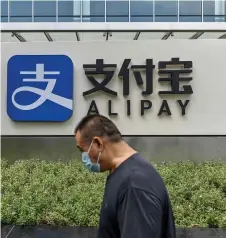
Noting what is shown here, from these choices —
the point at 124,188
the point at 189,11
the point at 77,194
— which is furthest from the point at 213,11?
the point at 124,188

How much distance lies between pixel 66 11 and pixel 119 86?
17.1 m

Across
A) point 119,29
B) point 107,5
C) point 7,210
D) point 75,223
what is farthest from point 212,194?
point 107,5

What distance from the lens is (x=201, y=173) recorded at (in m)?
8.86

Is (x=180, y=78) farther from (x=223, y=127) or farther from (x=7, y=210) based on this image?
(x=7, y=210)

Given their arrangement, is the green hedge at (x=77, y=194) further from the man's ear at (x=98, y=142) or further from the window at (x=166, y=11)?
the window at (x=166, y=11)

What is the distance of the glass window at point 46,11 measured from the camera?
25.9m

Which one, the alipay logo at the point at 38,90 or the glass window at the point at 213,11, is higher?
the glass window at the point at 213,11

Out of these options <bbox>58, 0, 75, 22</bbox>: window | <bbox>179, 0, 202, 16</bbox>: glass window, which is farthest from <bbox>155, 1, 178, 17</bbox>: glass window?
<bbox>58, 0, 75, 22</bbox>: window

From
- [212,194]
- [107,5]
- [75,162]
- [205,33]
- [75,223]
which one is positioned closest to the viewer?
[75,223]

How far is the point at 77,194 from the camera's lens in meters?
7.25

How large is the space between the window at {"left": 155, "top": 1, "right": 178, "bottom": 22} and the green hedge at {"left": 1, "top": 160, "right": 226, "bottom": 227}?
1667cm

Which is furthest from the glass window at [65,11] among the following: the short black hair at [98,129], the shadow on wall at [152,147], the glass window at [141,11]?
the short black hair at [98,129]

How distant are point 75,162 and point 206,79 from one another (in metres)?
3.36

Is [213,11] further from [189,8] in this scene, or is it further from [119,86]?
[119,86]
